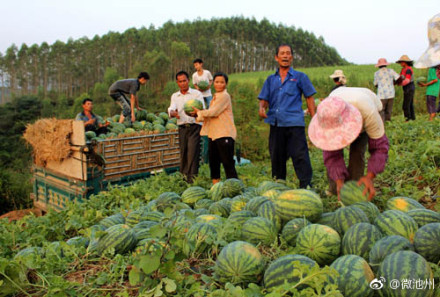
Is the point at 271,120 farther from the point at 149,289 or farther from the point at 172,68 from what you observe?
the point at 172,68

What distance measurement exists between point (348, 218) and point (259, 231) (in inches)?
25.0

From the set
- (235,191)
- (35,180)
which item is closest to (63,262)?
(235,191)

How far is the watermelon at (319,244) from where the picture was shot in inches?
84.2

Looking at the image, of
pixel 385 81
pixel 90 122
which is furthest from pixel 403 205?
pixel 385 81

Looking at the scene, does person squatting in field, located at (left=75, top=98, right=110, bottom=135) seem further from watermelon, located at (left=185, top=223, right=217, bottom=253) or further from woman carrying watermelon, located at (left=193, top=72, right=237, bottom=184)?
watermelon, located at (left=185, top=223, right=217, bottom=253)

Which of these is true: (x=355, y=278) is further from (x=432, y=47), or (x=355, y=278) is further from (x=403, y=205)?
(x=432, y=47)

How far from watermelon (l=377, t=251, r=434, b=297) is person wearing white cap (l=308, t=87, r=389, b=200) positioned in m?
1.08

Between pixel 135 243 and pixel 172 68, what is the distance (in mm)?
61135

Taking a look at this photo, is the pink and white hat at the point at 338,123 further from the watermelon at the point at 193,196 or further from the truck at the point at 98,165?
the truck at the point at 98,165

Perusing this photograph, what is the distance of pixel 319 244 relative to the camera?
2150mm

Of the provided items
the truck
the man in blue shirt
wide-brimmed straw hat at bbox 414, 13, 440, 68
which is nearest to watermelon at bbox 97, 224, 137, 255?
the man in blue shirt

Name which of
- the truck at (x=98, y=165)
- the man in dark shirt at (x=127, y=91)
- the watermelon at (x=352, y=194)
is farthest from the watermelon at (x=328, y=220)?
the man in dark shirt at (x=127, y=91)

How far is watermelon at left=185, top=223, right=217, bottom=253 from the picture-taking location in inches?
87.9

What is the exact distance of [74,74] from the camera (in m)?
74.2
